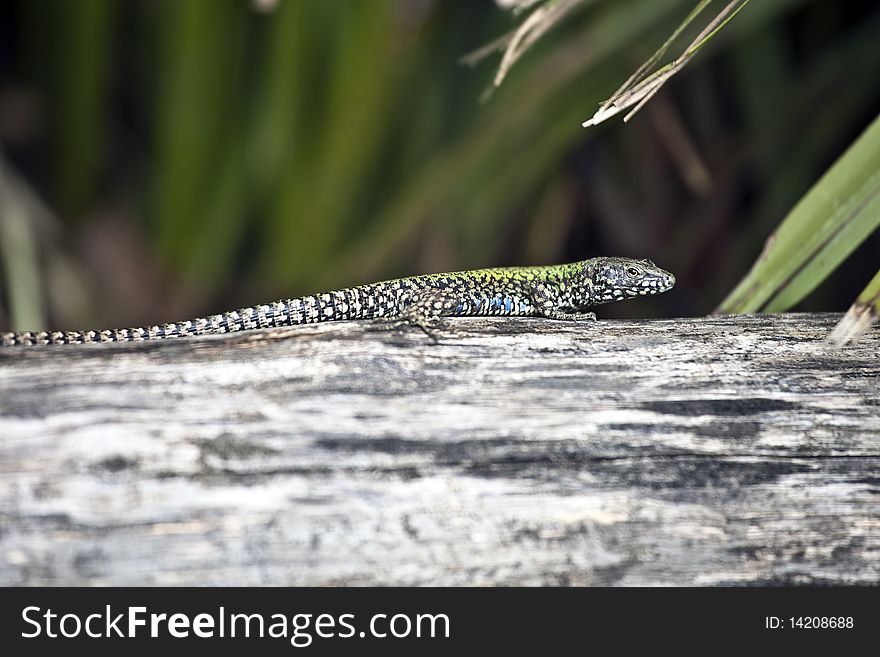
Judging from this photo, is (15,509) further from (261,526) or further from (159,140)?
(159,140)

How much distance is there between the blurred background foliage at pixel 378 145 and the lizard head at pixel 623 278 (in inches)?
28.0

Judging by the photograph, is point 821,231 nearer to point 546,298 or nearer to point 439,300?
point 439,300

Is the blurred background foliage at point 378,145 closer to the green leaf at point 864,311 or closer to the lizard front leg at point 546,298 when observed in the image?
the lizard front leg at point 546,298

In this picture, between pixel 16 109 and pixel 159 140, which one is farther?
pixel 16 109

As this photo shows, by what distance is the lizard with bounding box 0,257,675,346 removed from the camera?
3510mm

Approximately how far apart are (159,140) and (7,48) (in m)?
2.03

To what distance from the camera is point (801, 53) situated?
6.13 meters

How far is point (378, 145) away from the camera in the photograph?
5.48m

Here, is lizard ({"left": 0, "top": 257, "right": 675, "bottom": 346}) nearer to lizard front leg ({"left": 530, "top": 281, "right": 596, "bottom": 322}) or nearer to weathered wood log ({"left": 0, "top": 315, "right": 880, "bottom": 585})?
lizard front leg ({"left": 530, "top": 281, "right": 596, "bottom": 322})

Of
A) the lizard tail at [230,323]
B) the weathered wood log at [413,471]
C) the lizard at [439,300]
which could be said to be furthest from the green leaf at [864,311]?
the lizard tail at [230,323]

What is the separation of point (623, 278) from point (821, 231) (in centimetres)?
186

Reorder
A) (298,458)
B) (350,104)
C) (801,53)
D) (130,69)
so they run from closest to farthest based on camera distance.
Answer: (298,458), (350,104), (801,53), (130,69)

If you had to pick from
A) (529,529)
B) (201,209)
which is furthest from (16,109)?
(529,529)

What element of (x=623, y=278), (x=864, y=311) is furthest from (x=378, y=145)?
(x=864, y=311)
